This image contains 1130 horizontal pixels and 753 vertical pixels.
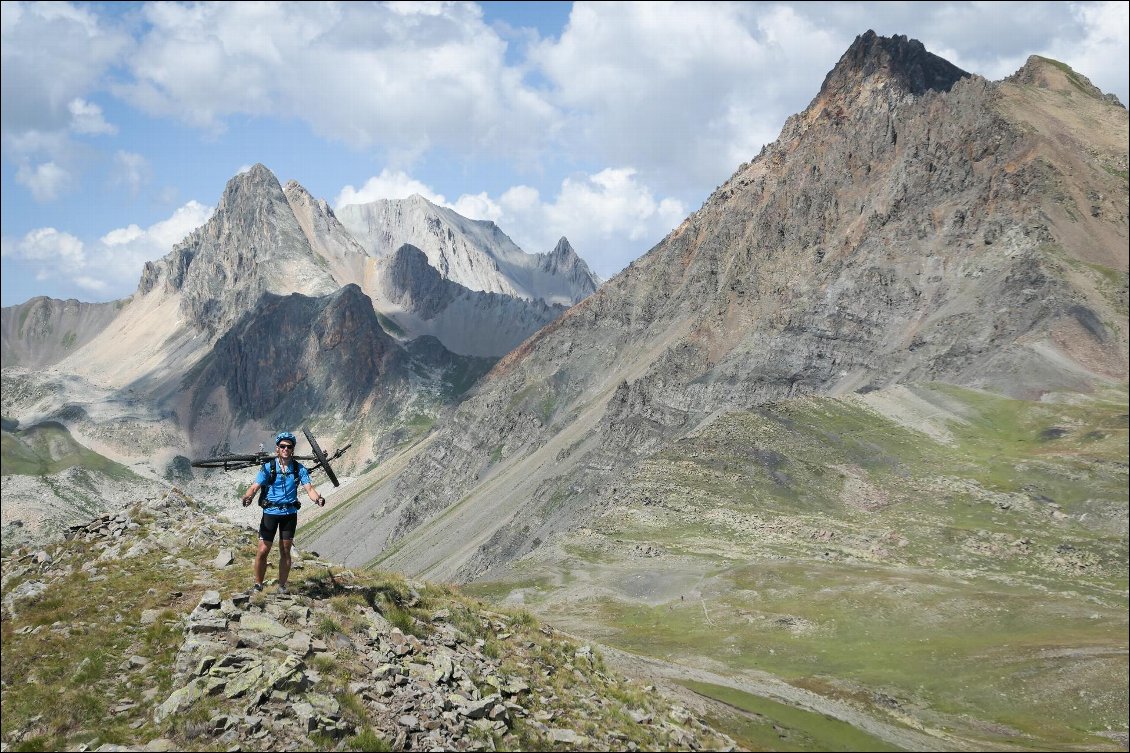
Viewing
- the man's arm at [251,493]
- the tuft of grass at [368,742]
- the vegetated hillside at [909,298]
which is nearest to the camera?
the tuft of grass at [368,742]

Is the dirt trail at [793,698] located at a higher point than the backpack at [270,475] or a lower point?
lower

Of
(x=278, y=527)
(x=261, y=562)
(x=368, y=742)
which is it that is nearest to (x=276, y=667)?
(x=368, y=742)

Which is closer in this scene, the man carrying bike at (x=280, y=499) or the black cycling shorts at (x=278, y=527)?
the man carrying bike at (x=280, y=499)

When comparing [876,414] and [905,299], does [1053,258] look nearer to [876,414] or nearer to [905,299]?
[905,299]

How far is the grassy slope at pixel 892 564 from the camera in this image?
50.9 metres

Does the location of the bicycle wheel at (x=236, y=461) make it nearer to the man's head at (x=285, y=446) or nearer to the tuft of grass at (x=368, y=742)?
the man's head at (x=285, y=446)

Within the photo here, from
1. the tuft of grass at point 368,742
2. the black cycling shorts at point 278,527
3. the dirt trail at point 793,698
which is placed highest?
the black cycling shorts at point 278,527

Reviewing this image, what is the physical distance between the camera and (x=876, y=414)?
127 m

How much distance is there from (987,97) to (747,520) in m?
128

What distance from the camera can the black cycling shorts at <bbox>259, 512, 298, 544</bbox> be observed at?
78.1 ft

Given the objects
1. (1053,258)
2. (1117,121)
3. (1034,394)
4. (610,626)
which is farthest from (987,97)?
(610,626)

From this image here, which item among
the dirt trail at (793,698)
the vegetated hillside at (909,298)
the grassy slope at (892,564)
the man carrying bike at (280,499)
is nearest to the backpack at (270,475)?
the man carrying bike at (280,499)

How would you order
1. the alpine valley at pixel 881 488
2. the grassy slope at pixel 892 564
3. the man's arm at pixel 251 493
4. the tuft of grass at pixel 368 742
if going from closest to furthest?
1. the tuft of grass at pixel 368 742
2. the man's arm at pixel 251 493
3. the alpine valley at pixel 881 488
4. the grassy slope at pixel 892 564

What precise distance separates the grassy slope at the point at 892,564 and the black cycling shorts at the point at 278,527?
34170 millimetres
